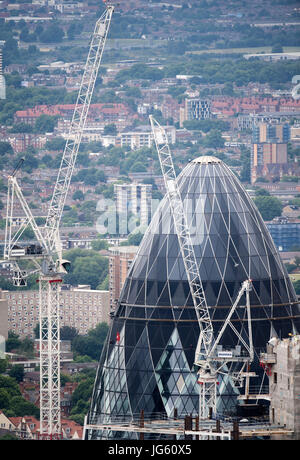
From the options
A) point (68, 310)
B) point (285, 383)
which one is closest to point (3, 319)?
point (68, 310)

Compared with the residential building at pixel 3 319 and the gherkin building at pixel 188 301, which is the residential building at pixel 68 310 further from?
the gherkin building at pixel 188 301

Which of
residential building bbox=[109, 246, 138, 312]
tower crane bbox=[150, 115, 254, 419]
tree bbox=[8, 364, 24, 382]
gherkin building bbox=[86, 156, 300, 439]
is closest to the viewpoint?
tower crane bbox=[150, 115, 254, 419]

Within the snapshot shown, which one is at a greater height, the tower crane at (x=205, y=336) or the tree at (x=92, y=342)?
the tree at (x=92, y=342)

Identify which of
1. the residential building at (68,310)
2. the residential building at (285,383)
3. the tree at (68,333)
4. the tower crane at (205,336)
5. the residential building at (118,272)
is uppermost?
the residential building at (118,272)

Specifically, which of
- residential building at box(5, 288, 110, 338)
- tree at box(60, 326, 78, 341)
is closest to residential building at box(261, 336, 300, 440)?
residential building at box(5, 288, 110, 338)

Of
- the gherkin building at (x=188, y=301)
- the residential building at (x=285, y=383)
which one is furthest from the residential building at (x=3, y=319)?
the residential building at (x=285, y=383)

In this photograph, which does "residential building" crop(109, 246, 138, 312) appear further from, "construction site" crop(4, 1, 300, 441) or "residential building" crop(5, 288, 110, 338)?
"construction site" crop(4, 1, 300, 441)

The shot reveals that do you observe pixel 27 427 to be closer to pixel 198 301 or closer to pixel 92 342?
pixel 198 301

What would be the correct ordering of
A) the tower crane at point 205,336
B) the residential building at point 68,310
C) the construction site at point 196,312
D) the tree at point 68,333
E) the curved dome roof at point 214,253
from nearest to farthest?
the tower crane at point 205,336 → the construction site at point 196,312 → the curved dome roof at point 214,253 → the tree at point 68,333 → the residential building at point 68,310
